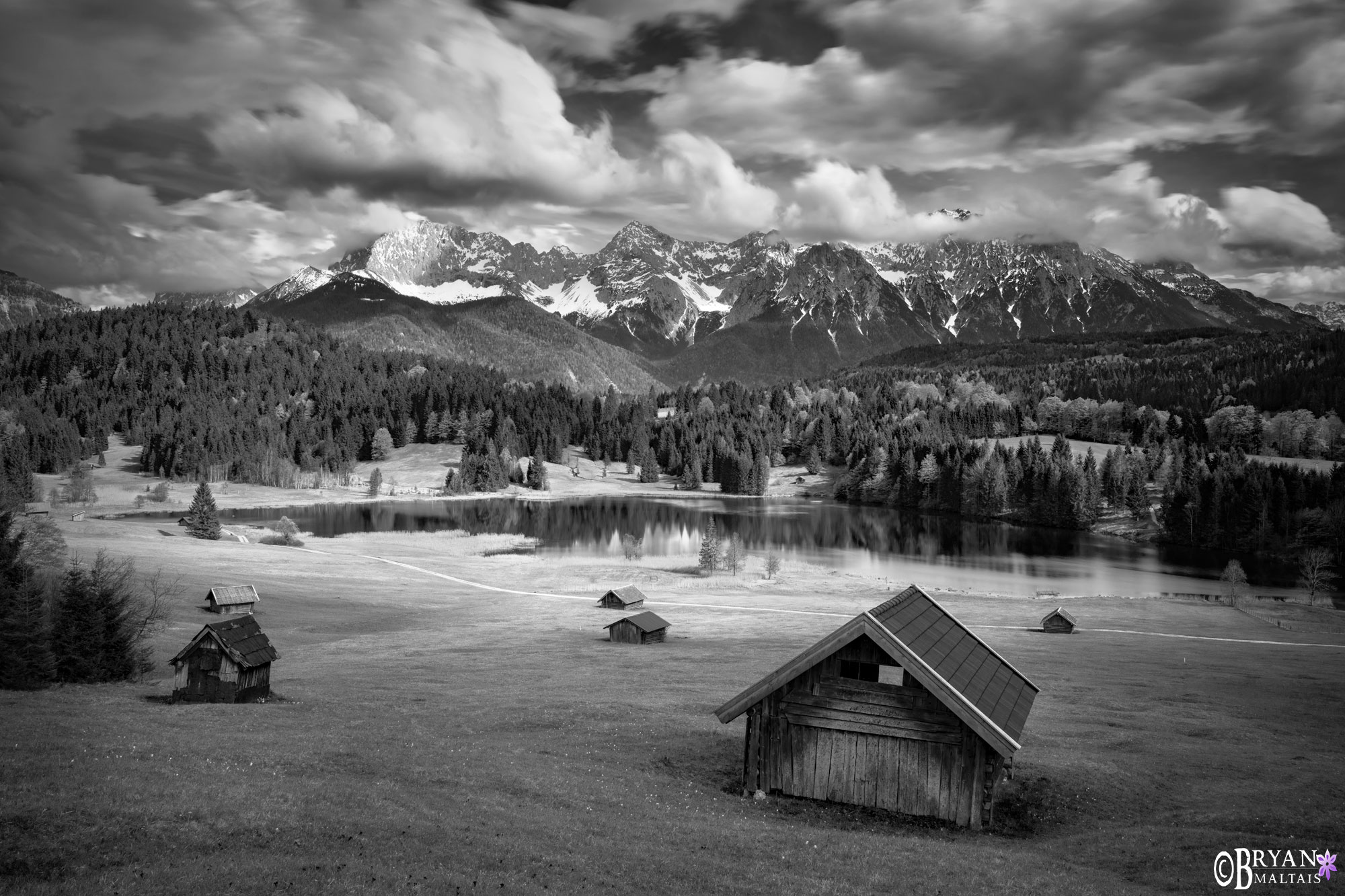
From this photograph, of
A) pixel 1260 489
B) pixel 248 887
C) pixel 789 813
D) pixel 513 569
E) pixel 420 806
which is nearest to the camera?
pixel 248 887

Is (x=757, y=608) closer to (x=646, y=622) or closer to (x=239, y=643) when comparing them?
(x=646, y=622)

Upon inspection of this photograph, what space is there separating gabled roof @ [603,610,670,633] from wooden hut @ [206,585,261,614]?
27.8m

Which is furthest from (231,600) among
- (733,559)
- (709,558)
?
(733,559)

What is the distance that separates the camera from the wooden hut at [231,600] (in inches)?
2421

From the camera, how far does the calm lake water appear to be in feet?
347

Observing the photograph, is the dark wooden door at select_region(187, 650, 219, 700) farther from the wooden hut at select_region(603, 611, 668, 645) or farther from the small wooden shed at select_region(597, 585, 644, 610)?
the small wooden shed at select_region(597, 585, 644, 610)

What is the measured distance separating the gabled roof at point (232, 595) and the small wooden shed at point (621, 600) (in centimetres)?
2786

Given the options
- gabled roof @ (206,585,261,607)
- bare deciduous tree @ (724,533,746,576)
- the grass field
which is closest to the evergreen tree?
the grass field

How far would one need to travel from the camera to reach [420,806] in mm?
19750

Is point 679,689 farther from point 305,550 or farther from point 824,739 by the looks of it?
point 305,550

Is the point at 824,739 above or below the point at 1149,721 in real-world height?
above

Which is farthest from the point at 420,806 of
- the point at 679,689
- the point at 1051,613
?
the point at 1051,613

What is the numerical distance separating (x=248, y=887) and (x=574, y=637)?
151 ft

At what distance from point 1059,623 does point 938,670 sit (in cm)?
4969
